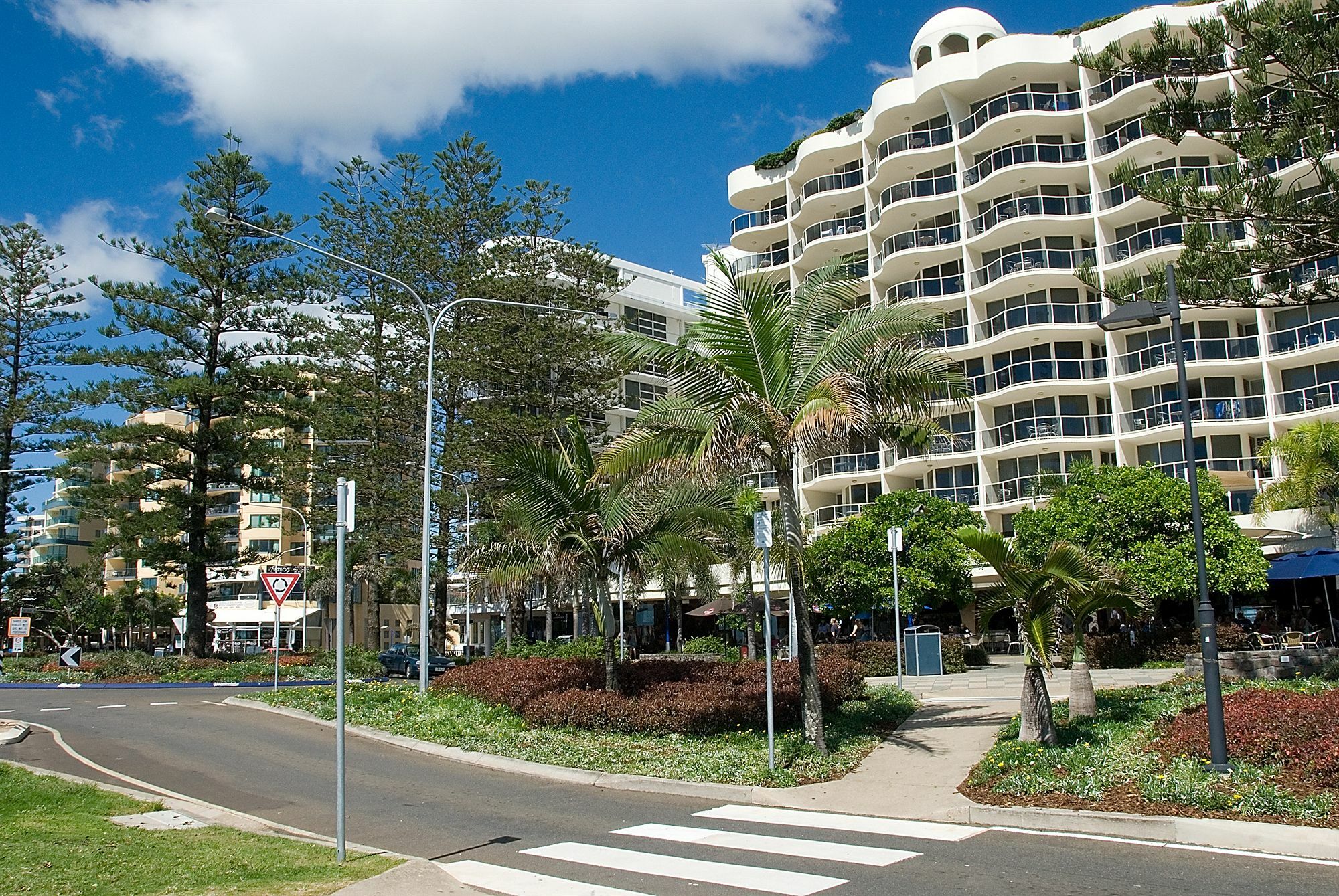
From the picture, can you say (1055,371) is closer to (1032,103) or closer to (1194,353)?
(1194,353)

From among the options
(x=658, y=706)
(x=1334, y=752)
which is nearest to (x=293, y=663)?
(x=658, y=706)

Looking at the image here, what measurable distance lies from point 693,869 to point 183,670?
1238 inches

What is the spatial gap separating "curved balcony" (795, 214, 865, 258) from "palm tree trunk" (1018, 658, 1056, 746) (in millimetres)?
42449

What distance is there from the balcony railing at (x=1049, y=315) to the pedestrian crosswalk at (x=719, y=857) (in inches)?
1510

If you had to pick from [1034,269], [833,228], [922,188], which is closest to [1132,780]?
[1034,269]

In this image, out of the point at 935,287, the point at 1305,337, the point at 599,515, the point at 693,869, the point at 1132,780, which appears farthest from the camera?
the point at 935,287

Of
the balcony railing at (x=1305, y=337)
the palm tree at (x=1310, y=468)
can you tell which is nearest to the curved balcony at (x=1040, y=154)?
the balcony railing at (x=1305, y=337)

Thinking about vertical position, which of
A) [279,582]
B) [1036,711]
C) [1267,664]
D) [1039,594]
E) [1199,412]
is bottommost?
[1267,664]

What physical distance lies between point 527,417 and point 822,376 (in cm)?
2460

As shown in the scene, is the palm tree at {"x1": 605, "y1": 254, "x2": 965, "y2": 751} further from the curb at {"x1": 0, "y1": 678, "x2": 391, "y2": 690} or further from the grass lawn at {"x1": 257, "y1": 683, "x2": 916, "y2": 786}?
the curb at {"x1": 0, "y1": 678, "x2": 391, "y2": 690}

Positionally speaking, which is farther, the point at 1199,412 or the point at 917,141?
the point at 917,141

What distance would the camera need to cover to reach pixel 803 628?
13578 millimetres

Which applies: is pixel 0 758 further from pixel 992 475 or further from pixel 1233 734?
pixel 992 475

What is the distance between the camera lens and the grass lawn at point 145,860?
7.35 m
